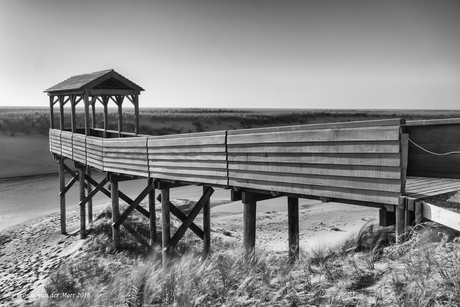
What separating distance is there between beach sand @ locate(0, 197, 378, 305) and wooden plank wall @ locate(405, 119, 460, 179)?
5.17 meters

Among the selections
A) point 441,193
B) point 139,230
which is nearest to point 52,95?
point 139,230

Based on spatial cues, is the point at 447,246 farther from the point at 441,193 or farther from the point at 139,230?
the point at 139,230

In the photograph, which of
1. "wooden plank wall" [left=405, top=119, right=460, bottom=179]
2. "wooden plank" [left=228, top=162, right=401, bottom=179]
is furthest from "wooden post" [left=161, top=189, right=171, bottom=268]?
"wooden plank wall" [left=405, top=119, right=460, bottom=179]

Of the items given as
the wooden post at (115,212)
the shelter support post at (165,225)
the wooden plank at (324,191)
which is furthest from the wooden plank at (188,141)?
the wooden post at (115,212)

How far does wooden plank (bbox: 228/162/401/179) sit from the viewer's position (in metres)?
5.54

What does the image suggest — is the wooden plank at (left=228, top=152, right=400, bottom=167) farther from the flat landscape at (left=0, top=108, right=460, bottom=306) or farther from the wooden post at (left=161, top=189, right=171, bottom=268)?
the wooden post at (left=161, top=189, right=171, bottom=268)

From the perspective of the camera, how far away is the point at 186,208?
18422mm

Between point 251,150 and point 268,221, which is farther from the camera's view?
point 268,221

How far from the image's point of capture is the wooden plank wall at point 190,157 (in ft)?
26.7

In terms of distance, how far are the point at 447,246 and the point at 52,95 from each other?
15169 mm

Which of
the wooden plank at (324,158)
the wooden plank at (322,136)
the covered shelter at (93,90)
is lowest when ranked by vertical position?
the wooden plank at (324,158)

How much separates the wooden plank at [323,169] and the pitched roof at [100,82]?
807cm

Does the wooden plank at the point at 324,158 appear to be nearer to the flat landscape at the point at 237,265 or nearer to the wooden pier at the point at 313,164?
the wooden pier at the point at 313,164

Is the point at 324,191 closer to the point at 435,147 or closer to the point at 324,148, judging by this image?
the point at 324,148
